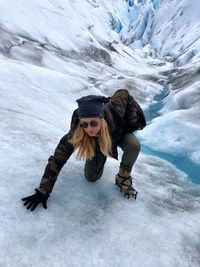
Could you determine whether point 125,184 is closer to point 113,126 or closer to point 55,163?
point 113,126

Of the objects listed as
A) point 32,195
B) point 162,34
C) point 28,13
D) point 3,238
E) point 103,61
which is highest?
point 162,34

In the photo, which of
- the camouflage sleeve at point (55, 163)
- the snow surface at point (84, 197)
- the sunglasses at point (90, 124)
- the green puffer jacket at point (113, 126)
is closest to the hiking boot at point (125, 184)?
the snow surface at point (84, 197)

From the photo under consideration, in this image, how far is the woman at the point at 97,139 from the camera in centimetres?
463

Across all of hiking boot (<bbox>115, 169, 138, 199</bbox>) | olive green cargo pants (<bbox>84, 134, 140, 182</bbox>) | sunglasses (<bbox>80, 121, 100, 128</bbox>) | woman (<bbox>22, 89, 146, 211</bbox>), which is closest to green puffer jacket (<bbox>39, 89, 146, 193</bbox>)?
woman (<bbox>22, 89, 146, 211</bbox>)

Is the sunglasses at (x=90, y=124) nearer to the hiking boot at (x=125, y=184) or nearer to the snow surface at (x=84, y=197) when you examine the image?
the snow surface at (x=84, y=197)

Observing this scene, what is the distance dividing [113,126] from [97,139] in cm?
39

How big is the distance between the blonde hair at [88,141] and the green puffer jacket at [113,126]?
130 mm

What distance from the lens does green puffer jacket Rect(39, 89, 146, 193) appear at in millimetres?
4848

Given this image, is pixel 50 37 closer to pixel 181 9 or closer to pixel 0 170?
pixel 0 170

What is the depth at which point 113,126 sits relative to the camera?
521 cm

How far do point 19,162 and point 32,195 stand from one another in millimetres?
1251

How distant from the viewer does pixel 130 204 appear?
5668mm

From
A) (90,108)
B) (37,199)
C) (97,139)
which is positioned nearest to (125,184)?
(97,139)

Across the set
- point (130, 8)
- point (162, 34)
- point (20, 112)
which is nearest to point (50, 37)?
point (20, 112)
